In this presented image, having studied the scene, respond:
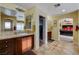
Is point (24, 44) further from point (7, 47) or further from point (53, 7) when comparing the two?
point (53, 7)

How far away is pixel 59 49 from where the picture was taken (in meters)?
2.15

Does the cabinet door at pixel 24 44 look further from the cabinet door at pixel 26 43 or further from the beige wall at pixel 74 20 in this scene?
the beige wall at pixel 74 20

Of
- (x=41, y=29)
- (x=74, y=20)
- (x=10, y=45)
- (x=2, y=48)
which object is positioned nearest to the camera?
(x=2, y=48)

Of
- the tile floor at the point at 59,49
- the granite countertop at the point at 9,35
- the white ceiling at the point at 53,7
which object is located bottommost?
the tile floor at the point at 59,49

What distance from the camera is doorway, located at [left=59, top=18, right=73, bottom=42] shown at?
2.13 metres

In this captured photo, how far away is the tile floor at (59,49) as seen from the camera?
2101 millimetres

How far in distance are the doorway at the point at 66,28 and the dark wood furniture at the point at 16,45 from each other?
0.68 m

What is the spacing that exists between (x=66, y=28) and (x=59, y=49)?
18.7 inches

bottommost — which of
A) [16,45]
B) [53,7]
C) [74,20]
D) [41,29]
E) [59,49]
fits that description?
[59,49]

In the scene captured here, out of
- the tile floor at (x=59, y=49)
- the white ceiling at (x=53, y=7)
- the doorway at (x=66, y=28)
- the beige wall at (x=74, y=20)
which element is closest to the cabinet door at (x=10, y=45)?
the tile floor at (x=59, y=49)

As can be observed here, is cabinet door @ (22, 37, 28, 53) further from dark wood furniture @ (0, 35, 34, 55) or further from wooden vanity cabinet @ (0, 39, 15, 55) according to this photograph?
wooden vanity cabinet @ (0, 39, 15, 55)

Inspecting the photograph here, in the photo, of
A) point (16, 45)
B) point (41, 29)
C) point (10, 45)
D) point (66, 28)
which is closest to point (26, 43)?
point (16, 45)
